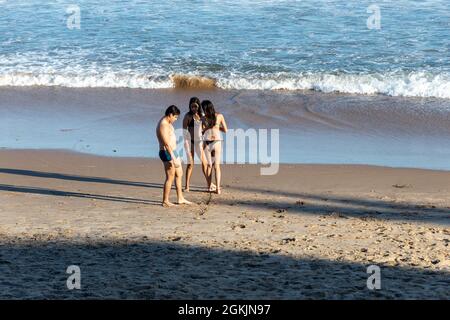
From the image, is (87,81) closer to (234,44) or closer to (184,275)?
(234,44)

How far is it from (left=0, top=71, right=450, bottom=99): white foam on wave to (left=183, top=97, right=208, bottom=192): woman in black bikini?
8208 millimetres

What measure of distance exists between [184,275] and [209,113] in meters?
4.17

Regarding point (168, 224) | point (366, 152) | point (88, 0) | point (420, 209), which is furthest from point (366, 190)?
point (88, 0)

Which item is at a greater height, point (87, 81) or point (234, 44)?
point (234, 44)

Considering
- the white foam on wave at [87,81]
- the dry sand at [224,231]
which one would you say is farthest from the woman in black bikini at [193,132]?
the white foam on wave at [87,81]

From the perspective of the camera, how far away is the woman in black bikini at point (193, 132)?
12.3 metres

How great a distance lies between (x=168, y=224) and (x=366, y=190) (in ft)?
11.5

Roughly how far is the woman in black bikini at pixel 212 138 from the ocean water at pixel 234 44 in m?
8.32

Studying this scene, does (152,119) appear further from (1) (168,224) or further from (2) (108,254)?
(2) (108,254)

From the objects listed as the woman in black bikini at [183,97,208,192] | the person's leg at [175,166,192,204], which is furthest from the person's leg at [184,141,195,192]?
the person's leg at [175,166,192,204]

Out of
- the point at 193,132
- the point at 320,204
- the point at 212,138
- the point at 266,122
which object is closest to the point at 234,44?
the point at 266,122

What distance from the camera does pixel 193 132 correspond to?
40.8 feet

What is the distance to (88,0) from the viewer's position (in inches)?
1220

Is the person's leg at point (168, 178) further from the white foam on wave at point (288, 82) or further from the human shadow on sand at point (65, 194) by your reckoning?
the white foam on wave at point (288, 82)
